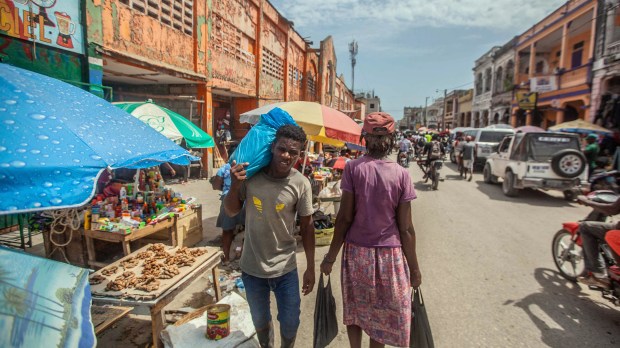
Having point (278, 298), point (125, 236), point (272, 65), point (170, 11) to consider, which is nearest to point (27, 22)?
point (125, 236)

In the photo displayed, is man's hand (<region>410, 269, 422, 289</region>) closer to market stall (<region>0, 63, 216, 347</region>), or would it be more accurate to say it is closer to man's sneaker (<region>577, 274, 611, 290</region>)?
market stall (<region>0, 63, 216, 347</region>)

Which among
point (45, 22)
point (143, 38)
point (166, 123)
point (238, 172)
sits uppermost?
point (143, 38)

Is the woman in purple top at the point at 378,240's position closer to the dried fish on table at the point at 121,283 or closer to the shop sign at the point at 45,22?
the dried fish on table at the point at 121,283

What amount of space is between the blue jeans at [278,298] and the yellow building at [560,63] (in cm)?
2139

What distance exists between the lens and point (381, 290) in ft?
7.76

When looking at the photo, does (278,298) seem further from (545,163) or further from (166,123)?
Result: (545,163)

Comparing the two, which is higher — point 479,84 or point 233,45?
point 479,84

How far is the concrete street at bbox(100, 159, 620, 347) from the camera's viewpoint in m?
3.27

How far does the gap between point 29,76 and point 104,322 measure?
222cm

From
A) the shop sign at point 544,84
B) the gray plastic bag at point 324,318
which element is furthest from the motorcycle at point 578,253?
the shop sign at point 544,84

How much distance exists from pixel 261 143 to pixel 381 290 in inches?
52.6

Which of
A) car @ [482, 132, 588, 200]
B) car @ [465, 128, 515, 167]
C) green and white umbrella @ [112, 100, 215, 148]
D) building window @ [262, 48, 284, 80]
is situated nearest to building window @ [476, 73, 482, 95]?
car @ [465, 128, 515, 167]

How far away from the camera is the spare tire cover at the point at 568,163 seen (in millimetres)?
8742

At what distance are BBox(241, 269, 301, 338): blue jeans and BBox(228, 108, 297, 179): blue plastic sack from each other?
773 millimetres
